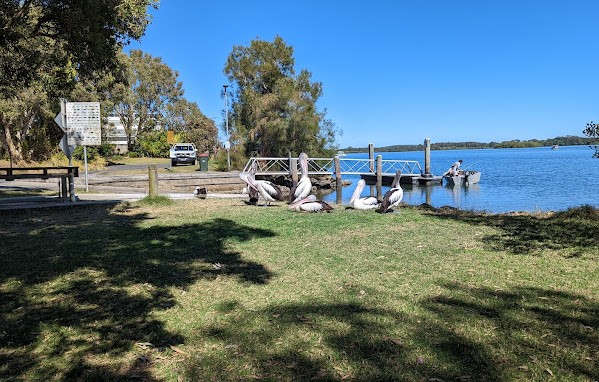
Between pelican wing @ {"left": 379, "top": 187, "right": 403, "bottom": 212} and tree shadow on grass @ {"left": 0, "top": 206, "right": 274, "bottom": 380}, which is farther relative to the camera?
pelican wing @ {"left": 379, "top": 187, "right": 403, "bottom": 212}

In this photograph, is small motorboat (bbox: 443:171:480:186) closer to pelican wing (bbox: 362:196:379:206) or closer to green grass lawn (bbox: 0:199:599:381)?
pelican wing (bbox: 362:196:379:206)

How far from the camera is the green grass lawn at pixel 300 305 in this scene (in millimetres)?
2609

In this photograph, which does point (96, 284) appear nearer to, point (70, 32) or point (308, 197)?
point (70, 32)

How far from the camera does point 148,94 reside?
48.2 meters

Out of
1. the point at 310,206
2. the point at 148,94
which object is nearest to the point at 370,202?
the point at 310,206

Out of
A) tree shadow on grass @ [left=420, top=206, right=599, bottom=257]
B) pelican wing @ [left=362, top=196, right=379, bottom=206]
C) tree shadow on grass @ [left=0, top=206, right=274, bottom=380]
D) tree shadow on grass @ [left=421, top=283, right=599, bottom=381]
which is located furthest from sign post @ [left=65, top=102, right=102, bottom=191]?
tree shadow on grass @ [left=421, top=283, right=599, bottom=381]

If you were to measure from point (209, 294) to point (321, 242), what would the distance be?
2629 mm

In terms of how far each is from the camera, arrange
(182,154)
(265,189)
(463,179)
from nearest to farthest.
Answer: (265,189) → (463,179) → (182,154)

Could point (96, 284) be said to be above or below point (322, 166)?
below

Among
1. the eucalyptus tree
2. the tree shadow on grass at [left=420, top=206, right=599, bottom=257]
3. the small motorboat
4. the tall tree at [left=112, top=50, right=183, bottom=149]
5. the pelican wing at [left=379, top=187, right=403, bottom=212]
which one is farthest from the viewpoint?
the tall tree at [left=112, top=50, right=183, bottom=149]

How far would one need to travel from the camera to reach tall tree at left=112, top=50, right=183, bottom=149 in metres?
47.0

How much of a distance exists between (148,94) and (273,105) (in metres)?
22.5

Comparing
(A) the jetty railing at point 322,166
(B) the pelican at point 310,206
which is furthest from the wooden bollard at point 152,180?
(A) the jetty railing at point 322,166

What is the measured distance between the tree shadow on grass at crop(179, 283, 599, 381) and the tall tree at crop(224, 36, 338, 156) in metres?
28.8
